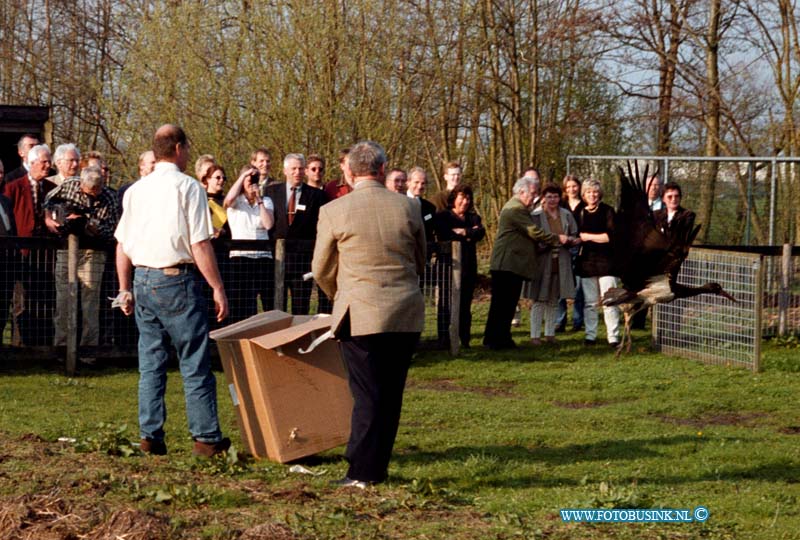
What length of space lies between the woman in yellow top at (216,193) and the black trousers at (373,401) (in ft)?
18.5

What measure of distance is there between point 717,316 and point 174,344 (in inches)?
299

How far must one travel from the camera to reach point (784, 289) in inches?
589

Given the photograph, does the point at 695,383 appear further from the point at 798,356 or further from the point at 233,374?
the point at 233,374

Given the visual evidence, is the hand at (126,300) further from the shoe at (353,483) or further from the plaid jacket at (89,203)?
the plaid jacket at (89,203)

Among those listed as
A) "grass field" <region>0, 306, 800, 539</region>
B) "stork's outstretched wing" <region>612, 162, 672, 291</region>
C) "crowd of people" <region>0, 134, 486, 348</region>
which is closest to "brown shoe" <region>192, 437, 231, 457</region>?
"grass field" <region>0, 306, 800, 539</region>

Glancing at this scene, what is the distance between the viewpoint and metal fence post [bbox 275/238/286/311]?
12805 mm

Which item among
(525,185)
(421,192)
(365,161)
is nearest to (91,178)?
(421,192)

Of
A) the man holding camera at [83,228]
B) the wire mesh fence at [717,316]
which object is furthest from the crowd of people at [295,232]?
the wire mesh fence at [717,316]

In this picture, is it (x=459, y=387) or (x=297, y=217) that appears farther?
(x=297, y=217)

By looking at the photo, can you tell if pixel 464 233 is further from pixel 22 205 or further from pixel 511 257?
pixel 22 205

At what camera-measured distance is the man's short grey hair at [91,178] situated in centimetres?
1205

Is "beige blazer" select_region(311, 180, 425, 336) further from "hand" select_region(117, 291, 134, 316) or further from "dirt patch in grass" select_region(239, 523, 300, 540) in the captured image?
"hand" select_region(117, 291, 134, 316)

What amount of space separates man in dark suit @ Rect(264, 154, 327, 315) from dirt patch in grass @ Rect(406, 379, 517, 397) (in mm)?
1692

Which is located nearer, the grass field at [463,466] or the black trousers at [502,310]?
the grass field at [463,466]
